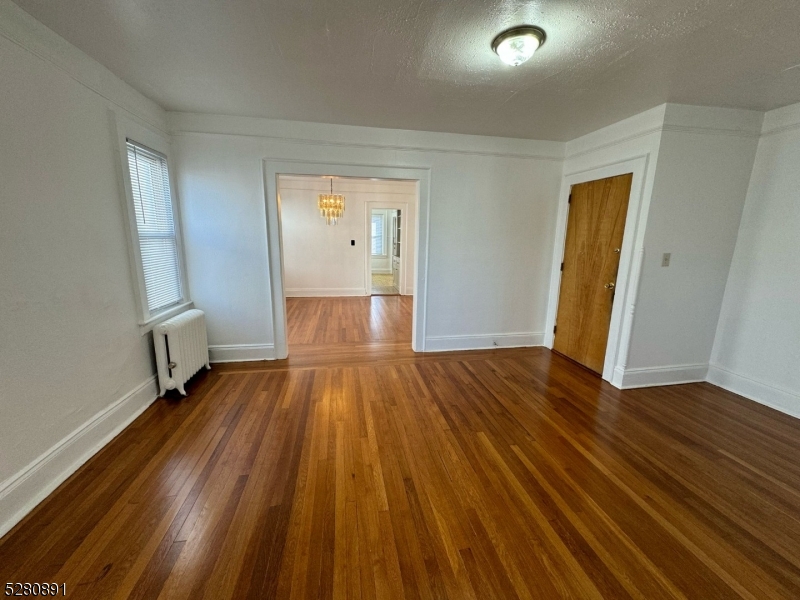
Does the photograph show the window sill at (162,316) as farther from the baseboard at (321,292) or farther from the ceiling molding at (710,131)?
the ceiling molding at (710,131)

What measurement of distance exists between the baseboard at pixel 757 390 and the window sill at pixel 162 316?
17.5ft

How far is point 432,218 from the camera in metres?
3.57

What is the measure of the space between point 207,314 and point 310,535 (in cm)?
267

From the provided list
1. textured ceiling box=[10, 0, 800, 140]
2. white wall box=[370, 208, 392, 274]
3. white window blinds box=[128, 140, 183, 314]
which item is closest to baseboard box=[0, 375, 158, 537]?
white window blinds box=[128, 140, 183, 314]

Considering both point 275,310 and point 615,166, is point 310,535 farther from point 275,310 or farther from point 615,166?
point 615,166

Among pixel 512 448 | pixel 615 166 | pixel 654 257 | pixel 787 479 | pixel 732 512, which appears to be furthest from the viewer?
pixel 615 166

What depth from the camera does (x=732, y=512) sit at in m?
1.65

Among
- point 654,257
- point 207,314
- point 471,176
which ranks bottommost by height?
point 207,314

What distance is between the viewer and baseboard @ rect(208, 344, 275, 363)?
343cm

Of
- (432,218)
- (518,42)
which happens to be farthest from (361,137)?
(518,42)

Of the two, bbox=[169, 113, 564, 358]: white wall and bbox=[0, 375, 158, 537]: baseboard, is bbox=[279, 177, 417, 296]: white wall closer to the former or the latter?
bbox=[169, 113, 564, 358]: white wall

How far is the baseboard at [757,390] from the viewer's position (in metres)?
2.58

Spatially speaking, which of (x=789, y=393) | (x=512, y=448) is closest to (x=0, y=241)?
(x=512, y=448)

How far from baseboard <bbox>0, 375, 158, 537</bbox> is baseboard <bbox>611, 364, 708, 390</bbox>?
4.25m
